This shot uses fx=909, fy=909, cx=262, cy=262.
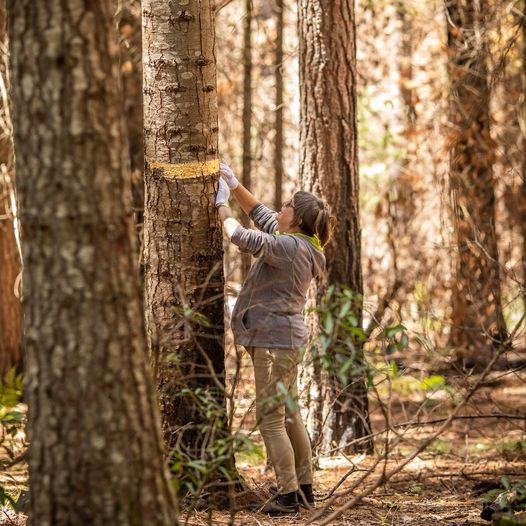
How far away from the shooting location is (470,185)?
11.0 metres

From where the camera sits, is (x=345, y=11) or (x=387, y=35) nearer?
(x=345, y=11)

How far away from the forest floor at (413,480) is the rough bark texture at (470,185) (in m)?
2.13

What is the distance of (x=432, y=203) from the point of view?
12773 mm

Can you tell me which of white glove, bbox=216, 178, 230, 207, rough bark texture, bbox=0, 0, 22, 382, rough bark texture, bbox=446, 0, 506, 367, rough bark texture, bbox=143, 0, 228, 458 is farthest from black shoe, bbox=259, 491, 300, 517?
rough bark texture, bbox=446, 0, 506, 367

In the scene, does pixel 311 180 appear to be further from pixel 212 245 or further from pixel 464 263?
pixel 464 263

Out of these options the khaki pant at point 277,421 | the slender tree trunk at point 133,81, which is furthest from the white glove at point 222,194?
the slender tree trunk at point 133,81

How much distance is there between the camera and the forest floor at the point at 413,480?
5.09 m

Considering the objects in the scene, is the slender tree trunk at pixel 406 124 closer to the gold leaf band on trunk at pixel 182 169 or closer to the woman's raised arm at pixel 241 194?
the woman's raised arm at pixel 241 194

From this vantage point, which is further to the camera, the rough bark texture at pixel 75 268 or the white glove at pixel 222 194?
the white glove at pixel 222 194

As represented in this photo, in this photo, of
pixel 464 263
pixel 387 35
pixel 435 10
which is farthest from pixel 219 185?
pixel 387 35

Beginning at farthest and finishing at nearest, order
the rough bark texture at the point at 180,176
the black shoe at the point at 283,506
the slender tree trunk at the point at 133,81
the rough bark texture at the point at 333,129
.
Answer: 1. the slender tree trunk at the point at 133,81
2. the rough bark texture at the point at 333,129
3. the black shoe at the point at 283,506
4. the rough bark texture at the point at 180,176

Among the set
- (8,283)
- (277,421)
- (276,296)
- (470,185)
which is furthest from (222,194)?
(470,185)

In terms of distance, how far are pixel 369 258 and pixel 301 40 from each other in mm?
5878

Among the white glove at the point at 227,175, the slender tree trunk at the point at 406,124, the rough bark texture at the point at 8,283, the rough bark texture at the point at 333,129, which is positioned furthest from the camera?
the slender tree trunk at the point at 406,124
